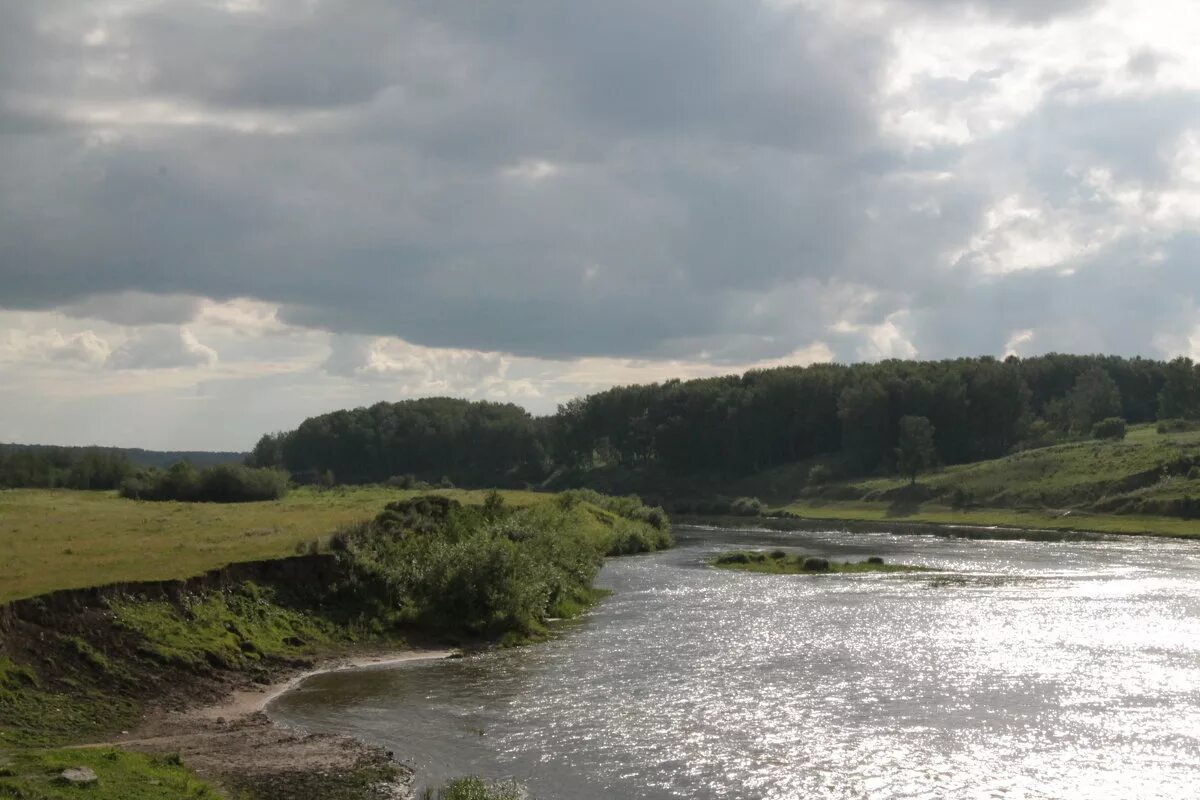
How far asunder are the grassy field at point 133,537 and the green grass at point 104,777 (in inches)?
498

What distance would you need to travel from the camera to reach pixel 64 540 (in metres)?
59.0

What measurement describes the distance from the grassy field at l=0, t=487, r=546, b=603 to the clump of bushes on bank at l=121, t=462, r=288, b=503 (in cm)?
1713

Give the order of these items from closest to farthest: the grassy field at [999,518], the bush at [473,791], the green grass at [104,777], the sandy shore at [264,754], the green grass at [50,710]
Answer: the green grass at [104,777] < the bush at [473,791] < the sandy shore at [264,754] < the green grass at [50,710] < the grassy field at [999,518]

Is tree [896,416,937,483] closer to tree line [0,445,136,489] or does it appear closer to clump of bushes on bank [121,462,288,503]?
clump of bushes on bank [121,462,288,503]

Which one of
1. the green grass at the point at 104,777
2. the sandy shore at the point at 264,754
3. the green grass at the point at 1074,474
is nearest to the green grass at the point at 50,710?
the sandy shore at the point at 264,754

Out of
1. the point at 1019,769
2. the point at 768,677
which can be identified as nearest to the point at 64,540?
the point at 768,677

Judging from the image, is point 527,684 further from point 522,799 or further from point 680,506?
point 680,506

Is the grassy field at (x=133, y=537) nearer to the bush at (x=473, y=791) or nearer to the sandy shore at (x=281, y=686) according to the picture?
the sandy shore at (x=281, y=686)

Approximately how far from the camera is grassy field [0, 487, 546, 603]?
150 feet

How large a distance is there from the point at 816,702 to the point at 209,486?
294 ft

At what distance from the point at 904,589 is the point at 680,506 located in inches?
4731

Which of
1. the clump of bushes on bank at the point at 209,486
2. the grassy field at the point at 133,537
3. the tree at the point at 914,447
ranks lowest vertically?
the grassy field at the point at 133,537

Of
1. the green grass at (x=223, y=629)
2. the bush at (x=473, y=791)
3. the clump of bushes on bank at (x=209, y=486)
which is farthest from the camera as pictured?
the clump of bushes on bank at (x=209, y=486)

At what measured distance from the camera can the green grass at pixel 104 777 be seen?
24188 mm
